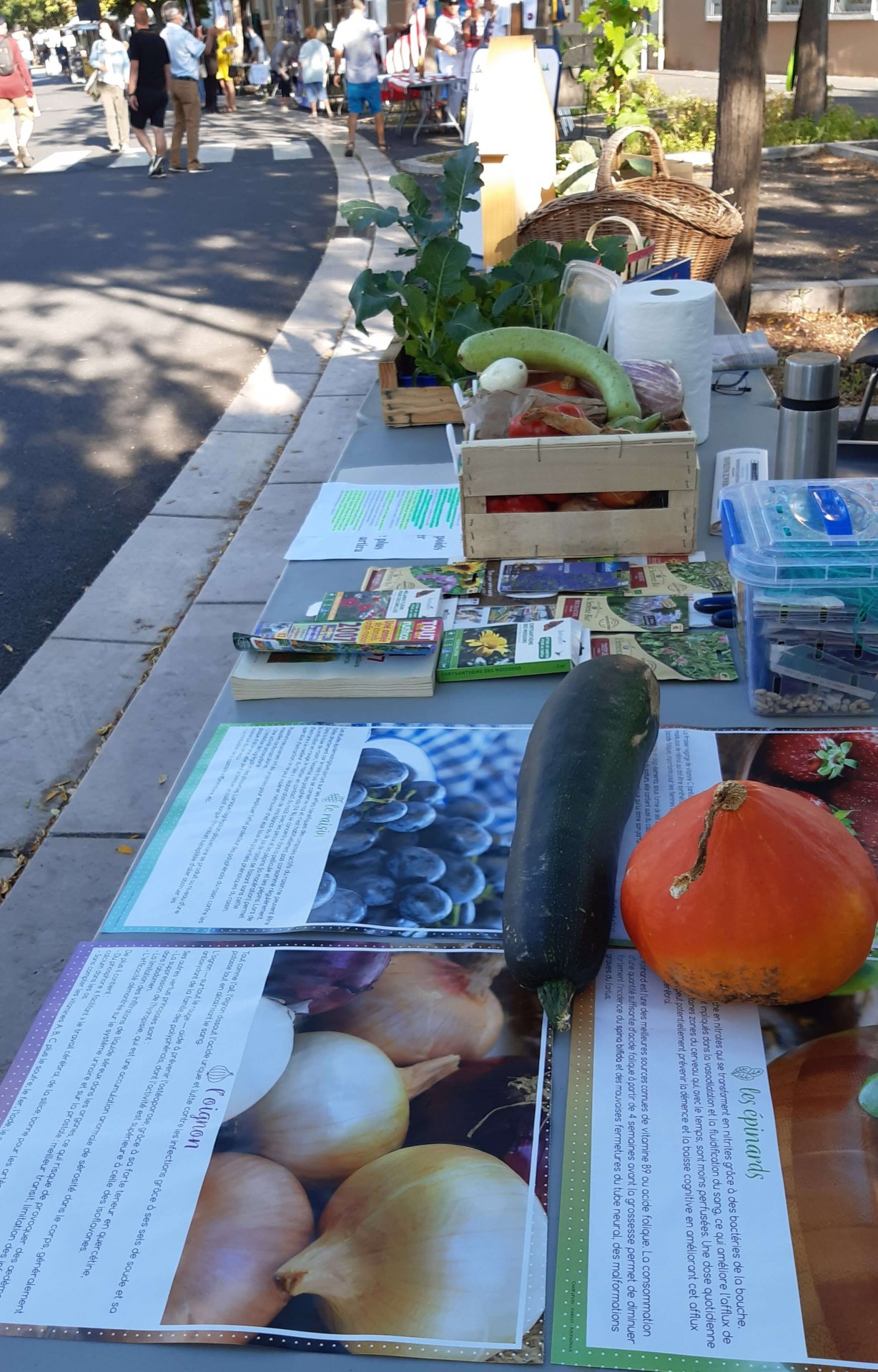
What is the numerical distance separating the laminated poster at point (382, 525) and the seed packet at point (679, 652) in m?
0.37

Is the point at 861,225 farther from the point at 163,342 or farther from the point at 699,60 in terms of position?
the point at 699,60

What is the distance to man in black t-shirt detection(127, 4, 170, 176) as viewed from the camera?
12383mm

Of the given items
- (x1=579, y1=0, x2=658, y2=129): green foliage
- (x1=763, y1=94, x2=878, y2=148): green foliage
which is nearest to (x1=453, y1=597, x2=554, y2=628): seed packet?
(x1=579, y1=0, x2=658, y2=129): green foliage

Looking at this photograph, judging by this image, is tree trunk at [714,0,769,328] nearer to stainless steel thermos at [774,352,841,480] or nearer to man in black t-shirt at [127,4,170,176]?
stainless steel thermos at [774,352,841,480]

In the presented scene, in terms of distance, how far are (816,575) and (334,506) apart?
104 centimetres

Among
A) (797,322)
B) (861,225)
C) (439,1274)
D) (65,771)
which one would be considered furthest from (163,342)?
(439,1274)

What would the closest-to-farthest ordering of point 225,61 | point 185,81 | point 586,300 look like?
point 586,300 < point 185,81 < point 225,61

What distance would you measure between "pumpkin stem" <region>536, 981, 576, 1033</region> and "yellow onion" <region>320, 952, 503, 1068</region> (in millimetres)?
50

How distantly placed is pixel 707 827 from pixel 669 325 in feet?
4.26

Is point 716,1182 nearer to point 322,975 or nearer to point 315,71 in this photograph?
point 322,975

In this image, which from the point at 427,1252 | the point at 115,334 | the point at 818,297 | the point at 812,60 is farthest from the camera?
the point at 812,60

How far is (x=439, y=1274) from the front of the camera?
0.78 metres

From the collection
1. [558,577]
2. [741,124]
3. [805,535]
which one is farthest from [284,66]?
[805,535]

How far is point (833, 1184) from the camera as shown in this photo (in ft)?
2.65
